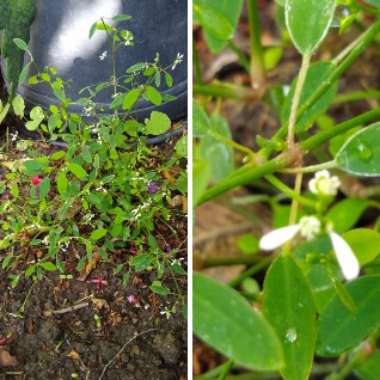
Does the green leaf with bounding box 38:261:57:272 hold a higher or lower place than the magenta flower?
lower

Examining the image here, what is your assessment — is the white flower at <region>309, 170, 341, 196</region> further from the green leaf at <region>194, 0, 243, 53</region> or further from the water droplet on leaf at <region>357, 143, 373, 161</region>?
the green leaf at <region>194, 0, 243, 53</region>

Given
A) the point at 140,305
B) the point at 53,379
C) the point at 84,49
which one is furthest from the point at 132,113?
the point at 53,379

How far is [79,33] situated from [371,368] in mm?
599

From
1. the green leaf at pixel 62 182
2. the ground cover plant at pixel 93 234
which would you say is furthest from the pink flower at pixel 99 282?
the green leaf at pixel 62 182

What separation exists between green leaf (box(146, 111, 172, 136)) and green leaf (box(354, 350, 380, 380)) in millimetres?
423

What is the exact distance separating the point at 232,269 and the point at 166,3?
584 millimetres

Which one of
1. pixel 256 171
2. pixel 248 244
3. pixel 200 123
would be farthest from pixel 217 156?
pixel 248 244

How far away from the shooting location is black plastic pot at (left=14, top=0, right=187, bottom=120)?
2.84ft

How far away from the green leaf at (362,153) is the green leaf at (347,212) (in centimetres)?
43

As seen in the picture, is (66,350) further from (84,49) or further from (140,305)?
(84,49)

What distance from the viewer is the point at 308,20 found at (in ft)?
2.10

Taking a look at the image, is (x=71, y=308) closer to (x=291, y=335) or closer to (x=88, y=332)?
(x=88, y=332)

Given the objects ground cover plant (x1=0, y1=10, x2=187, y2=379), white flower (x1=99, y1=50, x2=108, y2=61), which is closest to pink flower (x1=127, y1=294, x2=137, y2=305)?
ground cover plant (x1=0, y1=10, x2=187, y2=379)

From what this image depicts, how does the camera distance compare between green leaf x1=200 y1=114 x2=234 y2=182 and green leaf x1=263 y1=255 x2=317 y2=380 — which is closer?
green leaf x1=263 y1=255 x2=317 y2=380
